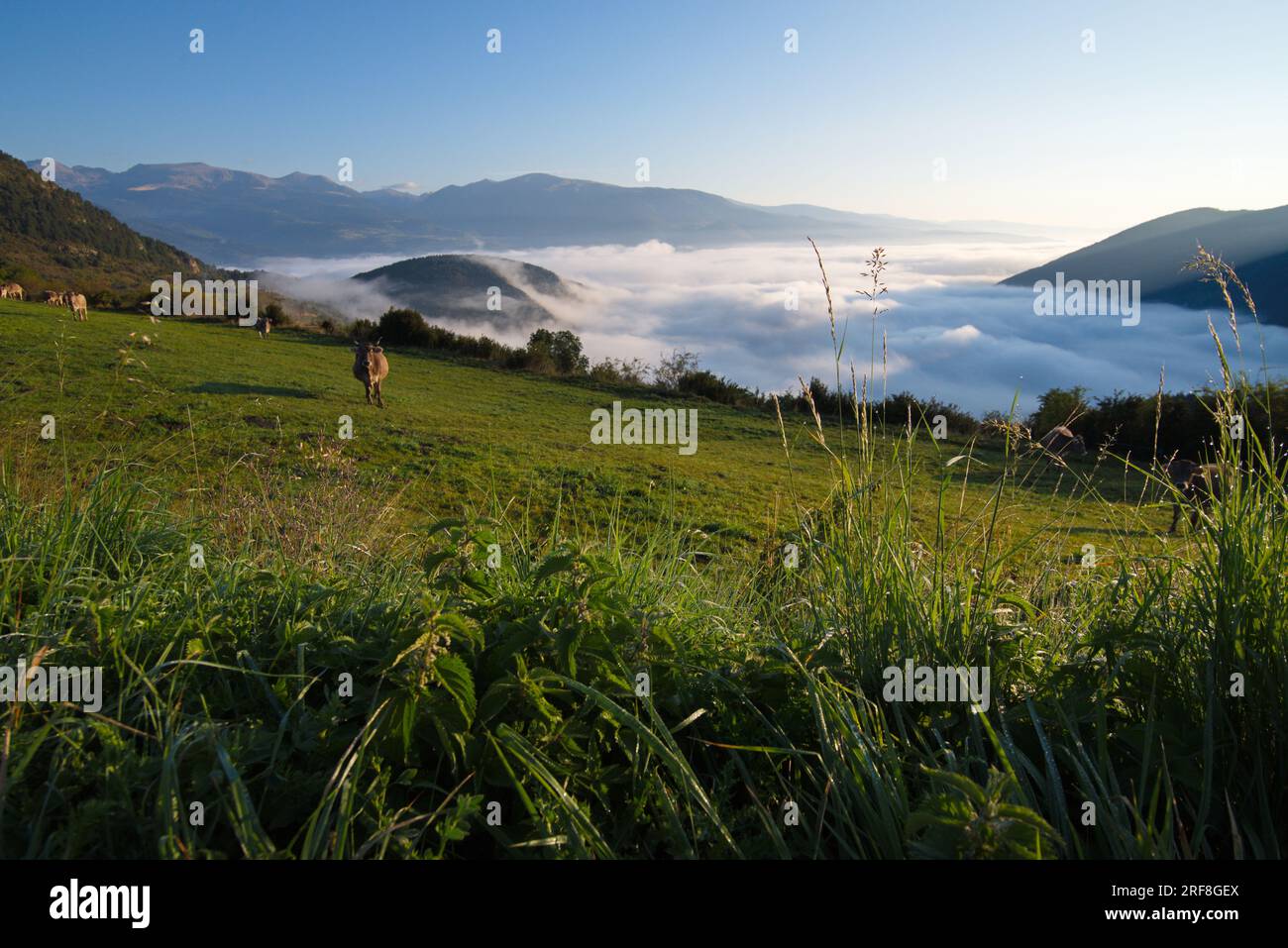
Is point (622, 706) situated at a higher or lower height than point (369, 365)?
lower

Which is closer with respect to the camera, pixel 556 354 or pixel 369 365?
pixel 369 365

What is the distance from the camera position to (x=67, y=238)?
77.8 metres

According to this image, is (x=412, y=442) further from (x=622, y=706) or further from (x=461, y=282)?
(x=461, y=282)

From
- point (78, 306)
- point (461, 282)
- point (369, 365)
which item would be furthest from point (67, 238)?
point (369, 365)

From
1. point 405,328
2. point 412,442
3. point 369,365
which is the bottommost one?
point 412,442

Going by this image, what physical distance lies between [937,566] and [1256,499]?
47.2 inches

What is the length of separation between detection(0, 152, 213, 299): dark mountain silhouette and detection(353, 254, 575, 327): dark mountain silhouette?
2627 centimetres

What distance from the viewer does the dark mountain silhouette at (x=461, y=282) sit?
327 feet

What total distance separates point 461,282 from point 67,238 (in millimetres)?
48539

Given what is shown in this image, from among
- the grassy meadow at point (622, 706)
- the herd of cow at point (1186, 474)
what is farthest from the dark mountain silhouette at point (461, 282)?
the grassy meadow at point (622, 706)

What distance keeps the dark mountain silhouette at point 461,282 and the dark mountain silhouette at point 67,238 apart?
26.3 meters

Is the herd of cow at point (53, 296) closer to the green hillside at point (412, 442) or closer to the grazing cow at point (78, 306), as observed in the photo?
the grazing cow at point (78, 306)
